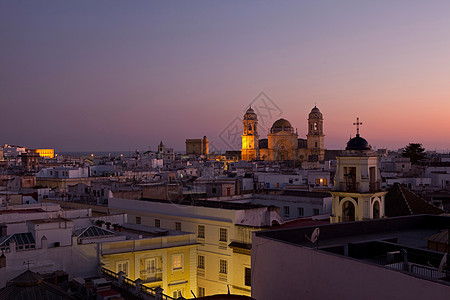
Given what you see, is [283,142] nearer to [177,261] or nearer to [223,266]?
[223,266]

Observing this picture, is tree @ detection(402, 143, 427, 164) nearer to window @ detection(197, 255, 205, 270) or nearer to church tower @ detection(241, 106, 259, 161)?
church tower @ detection(241, 106, 259, 161)

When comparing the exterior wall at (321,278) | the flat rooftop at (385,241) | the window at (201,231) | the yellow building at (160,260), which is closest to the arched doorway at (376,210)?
the flat rooftop at (385,241)

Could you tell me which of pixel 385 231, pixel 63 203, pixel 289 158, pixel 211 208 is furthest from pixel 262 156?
pixel 385 231

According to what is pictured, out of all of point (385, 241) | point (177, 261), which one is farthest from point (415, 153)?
point (385, 241)

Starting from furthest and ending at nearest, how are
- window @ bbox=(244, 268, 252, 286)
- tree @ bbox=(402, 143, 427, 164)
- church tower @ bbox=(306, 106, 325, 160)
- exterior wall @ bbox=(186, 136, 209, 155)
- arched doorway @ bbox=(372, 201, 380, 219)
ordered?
exterior wall @ bbox=(186, 136, 209, 155), church tower @ bbox=(306, 106, 325, 160), tree @ bbox=(402, 143, 427, 164), window @ bbox=(244, 268, 252, 286), arched doorway @ bbox=(372, 201, 380, 219)

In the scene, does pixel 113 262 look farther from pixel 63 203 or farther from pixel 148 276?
pixel 63 203

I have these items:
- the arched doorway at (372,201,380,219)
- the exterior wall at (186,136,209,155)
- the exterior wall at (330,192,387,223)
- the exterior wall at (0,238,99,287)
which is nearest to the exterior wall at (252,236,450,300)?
the exterior wall at (0,238,99,287)

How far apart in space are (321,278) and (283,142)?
113m

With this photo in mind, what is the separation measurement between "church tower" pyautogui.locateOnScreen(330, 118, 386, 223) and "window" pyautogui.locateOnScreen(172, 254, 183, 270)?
6.73 metres

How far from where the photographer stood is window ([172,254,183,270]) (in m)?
21.9

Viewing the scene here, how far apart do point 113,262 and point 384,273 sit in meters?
13.3

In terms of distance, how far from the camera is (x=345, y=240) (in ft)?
44.1

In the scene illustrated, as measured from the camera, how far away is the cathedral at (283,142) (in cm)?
11994

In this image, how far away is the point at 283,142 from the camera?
122375 millimetres
